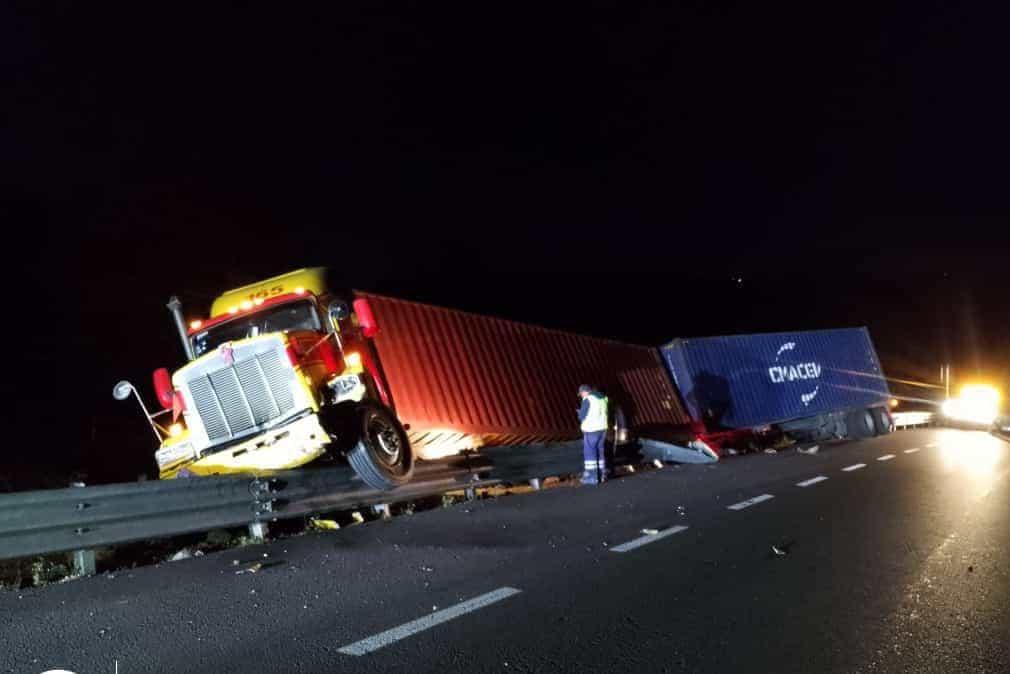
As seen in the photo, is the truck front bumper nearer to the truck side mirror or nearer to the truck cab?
the truck cab

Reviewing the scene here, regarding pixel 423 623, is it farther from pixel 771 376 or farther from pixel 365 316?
pixel 771 376

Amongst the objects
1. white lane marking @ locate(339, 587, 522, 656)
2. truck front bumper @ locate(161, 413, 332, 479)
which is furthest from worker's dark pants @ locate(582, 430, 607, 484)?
white lane marking @ locate(339, 587, 522, 656)

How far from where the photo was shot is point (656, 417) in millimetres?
15602

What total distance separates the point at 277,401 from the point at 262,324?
1303 millimetres

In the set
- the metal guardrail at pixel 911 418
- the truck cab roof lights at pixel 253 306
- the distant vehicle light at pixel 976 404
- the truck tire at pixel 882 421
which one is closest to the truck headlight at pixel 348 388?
the truck cab roof lights at pixel 253 306

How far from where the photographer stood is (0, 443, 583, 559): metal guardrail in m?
5.55

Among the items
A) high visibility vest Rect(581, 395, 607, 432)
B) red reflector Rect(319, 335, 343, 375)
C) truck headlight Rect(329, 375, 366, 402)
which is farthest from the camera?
high visibility vest Rect(581, 395, 607, 432)

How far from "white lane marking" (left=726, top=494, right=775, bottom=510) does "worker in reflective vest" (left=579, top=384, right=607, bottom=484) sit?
301cm

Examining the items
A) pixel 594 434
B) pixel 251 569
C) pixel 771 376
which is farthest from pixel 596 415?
pixel 771 376

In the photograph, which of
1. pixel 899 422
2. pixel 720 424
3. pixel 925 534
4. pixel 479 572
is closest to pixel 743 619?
pixel 479 572

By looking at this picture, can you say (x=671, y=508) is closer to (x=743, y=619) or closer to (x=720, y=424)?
(x=743, y=619)

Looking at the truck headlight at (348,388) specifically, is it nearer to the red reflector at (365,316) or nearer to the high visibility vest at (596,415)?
the red reflector at (365,316)

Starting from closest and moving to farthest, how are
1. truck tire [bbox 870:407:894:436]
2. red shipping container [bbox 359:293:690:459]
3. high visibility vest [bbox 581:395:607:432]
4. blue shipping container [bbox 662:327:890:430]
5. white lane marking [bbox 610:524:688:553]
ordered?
1. white lane marking [bbox 610:524:688:553]
2. red shipping container [bbox 359:293:690:459]
3. high visibility vest [bbox 581:395:607:432]
4. blue shipping container [bbox 662:327:890:430]
5. truck tire [bbox 870:407:894:436]

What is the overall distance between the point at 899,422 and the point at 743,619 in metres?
21.1
